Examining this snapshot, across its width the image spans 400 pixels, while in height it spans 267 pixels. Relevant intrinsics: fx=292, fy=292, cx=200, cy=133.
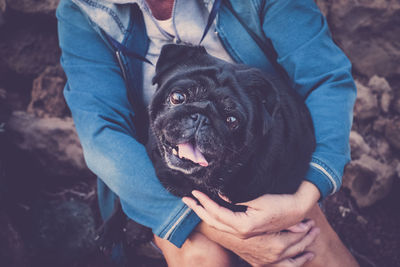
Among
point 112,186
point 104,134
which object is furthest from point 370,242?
point 104,134

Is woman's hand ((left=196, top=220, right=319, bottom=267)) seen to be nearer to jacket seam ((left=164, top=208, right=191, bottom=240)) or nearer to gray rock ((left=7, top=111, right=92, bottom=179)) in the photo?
jacket seam ((left=164, top=208, right=191, bottom=240))

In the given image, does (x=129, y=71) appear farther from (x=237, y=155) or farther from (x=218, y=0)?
(x=237, y=155)

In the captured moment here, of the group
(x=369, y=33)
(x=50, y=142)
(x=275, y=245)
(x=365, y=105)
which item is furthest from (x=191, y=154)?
(x=369, y=33)

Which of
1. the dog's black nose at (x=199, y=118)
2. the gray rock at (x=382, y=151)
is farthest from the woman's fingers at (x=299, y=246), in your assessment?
the gray rock at (x=382, y=151)

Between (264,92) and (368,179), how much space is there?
138 cm

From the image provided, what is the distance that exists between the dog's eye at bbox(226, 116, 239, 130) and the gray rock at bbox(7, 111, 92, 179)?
1374 mm

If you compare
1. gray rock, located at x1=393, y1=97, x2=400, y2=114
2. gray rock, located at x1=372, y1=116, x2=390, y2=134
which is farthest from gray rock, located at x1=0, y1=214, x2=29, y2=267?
gray rock, located at x1=393, y1=97, x2=400, y2=114

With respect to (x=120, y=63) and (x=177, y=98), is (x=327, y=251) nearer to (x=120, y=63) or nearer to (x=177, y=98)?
(x=177, y=98)

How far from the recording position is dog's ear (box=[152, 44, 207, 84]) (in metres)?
1.42

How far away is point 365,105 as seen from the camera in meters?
2.29

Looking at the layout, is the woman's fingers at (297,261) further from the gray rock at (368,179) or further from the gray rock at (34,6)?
the gray rock at (34,6)

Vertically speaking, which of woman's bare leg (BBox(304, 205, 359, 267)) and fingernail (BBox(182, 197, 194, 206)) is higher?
fingernail (BBox(182, 197, 194, 206))

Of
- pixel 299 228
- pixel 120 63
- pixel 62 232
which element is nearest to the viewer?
pixel 299 228

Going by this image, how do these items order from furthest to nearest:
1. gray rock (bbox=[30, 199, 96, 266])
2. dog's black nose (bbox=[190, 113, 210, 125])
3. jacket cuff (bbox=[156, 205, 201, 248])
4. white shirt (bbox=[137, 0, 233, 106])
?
gray rock (bbox=[30, 199, 96, 266]), white shirt (bbox=[137, 0, 233, 106]), jacket cuff (bbox=[156, 205, 201, 248]), dog's black nose (bbox=[190, 113, 210, 125])
